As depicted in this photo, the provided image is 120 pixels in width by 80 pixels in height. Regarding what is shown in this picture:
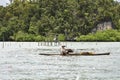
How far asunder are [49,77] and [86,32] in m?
152

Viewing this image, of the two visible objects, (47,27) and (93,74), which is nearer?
(93,74)

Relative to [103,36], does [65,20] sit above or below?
above

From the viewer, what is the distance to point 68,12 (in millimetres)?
194375

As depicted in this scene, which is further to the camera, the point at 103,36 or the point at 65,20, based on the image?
the point at 65,20

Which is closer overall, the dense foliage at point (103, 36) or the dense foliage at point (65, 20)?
the dense foliage at point (103, 36)

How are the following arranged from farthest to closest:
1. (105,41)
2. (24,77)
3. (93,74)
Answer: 1. (105,41)
2. (93,74)
3. (24,77)

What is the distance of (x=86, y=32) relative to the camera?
19500 cm

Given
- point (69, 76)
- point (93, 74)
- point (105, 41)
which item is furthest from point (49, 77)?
point (105, 41)

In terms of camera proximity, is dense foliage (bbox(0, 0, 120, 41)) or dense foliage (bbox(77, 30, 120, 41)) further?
dense foliage (bbox(0, 0, 120, 41))

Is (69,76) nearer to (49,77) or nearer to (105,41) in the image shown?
(49,77)

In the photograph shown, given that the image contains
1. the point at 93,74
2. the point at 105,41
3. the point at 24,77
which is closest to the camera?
the point at 24,77

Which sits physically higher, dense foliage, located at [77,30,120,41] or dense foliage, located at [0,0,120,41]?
dense foliage, located at [0,0,120,41]

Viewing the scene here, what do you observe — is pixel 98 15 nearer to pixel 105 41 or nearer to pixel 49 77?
pixel 105 41

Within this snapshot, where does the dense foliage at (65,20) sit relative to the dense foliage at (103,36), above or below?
above
